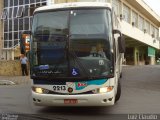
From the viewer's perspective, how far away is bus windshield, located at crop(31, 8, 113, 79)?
10.4 meters

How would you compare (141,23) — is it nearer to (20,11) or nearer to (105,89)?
(20,11)

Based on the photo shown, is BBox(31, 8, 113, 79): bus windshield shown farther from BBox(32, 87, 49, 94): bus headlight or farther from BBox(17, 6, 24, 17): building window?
BBox(17, 6, 24, 17): building window

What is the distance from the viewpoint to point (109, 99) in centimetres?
1037

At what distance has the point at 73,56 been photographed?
10508mm

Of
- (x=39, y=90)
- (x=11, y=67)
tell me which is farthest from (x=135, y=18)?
(x=39, y=90)

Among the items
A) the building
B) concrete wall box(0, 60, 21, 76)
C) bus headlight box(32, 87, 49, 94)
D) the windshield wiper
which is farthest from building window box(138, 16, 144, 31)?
bus headlight box(32, 87, 49, 94)

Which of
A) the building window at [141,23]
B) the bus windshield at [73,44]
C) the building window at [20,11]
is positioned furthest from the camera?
the building window at [141,23]

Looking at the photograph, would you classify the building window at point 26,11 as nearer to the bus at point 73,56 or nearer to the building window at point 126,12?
the building window at point 126,12

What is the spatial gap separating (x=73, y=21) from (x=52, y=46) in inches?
35.3

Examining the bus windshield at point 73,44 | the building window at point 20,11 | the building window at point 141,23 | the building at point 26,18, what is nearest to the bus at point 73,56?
the bus windshield at point 73,44

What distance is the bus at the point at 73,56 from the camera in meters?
10.3

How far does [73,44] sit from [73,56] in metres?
0.33

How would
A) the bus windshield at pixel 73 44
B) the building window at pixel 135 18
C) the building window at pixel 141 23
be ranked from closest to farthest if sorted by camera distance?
the bus windshield at pixel 73 44, the building window at pixel 135 18, the building window at pixel 141 23

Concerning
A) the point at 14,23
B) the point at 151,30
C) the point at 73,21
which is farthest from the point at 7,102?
the point at 151,30
